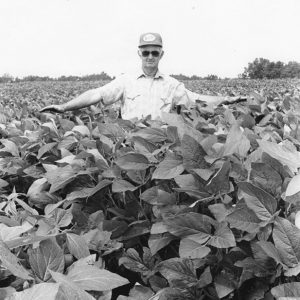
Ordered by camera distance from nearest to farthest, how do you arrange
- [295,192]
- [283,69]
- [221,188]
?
[295,192] → [221,188] → [283,69]

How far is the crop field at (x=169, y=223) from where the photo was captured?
1.02 meters

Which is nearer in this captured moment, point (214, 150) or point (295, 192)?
→ point (295, 192)

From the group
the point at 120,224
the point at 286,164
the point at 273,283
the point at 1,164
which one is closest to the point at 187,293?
the point at 273,283

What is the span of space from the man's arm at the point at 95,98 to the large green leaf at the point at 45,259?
245 centimetres

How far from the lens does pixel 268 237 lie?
1185mm

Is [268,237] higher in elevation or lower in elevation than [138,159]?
lower

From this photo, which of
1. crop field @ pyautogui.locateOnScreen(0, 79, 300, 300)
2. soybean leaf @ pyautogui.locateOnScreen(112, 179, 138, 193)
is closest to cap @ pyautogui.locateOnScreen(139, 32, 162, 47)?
crop field @ pyautogui.locateOnScreen(0, 79, 300, 300)

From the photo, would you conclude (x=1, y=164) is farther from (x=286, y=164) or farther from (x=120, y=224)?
(x=286, y=164)

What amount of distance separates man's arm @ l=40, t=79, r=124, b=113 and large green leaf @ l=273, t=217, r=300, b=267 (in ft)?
8.60

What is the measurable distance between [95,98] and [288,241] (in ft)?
10.7

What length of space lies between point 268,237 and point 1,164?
1595 mm

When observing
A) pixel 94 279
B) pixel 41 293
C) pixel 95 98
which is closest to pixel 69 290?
pixel 41 293

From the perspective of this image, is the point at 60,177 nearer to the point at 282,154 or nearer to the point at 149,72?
the point at 282,154

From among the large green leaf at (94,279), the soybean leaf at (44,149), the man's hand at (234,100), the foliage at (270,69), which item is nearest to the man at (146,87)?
the man's hand at (234,100)
